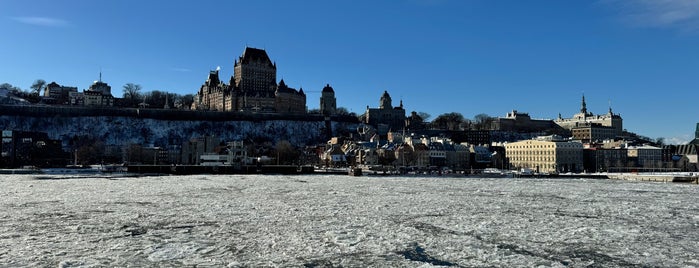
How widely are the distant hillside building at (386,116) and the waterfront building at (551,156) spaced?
51.2 m

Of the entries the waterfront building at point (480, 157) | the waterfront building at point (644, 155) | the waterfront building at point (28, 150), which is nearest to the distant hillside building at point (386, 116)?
the waterfront building at point (480, 157)

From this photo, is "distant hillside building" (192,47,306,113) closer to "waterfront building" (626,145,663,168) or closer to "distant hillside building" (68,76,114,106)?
"distant hillside building" (68,76,114,106)

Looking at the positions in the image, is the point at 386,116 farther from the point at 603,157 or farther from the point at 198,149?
the point at 198,149

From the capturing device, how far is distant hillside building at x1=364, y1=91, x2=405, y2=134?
163375 mm

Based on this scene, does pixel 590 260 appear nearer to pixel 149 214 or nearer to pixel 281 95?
pixel 149 214

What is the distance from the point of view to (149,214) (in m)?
22.6

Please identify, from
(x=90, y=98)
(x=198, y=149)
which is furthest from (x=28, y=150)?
(x=90, y=98)

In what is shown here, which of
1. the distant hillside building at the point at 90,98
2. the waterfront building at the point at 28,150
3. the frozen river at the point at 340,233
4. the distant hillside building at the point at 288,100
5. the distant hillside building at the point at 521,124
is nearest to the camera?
the frozen river at the point at 340,233

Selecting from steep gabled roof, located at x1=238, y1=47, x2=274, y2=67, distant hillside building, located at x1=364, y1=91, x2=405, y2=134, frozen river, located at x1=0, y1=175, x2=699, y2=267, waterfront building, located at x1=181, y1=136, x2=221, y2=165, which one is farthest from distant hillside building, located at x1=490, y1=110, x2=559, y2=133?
frozen river, located at x1=0, y1=175, x2=699, y2=267

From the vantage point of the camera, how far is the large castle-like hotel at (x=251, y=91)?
152875mm

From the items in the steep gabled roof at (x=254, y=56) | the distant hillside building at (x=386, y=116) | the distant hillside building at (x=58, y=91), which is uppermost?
the steep gabled roof at (x=254, y=56)

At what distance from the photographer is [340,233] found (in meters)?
18.0

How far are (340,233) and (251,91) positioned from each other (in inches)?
5586

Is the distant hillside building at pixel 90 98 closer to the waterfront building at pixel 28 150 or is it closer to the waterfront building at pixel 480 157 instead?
the waterfront building at pixel 28 150
